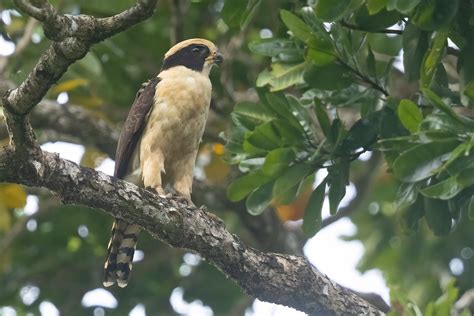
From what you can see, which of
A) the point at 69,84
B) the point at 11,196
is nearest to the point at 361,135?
the point at 69,84

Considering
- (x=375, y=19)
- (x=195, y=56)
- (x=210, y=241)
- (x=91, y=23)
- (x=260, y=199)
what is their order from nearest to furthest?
1. (x=91, y=23)
2. (x=210, y=241)
3. (x=375, y=19)
4. (x=260, y=199)
5. (x=195, y=56)

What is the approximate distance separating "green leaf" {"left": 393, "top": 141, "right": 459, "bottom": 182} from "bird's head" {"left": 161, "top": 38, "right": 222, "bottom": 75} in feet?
7.86

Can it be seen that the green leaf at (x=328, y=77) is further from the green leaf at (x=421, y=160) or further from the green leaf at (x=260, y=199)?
the green leaf at (x=421, y=160)

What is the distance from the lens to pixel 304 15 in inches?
188

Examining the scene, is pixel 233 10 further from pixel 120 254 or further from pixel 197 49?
pixel 120 254

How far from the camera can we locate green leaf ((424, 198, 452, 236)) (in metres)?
4.81

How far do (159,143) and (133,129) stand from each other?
221mm

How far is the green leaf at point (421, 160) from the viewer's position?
417cm

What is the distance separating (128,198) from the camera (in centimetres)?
420

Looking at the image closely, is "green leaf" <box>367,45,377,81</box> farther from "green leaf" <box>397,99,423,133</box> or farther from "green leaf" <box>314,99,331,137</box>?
"green leaf" <box>397,99,423,133</box>

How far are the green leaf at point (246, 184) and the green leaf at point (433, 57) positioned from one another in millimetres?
978

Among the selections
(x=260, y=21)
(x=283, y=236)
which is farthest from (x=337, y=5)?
(x=260, y=21)

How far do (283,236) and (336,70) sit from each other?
298 cm

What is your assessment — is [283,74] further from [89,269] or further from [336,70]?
[89,269]
